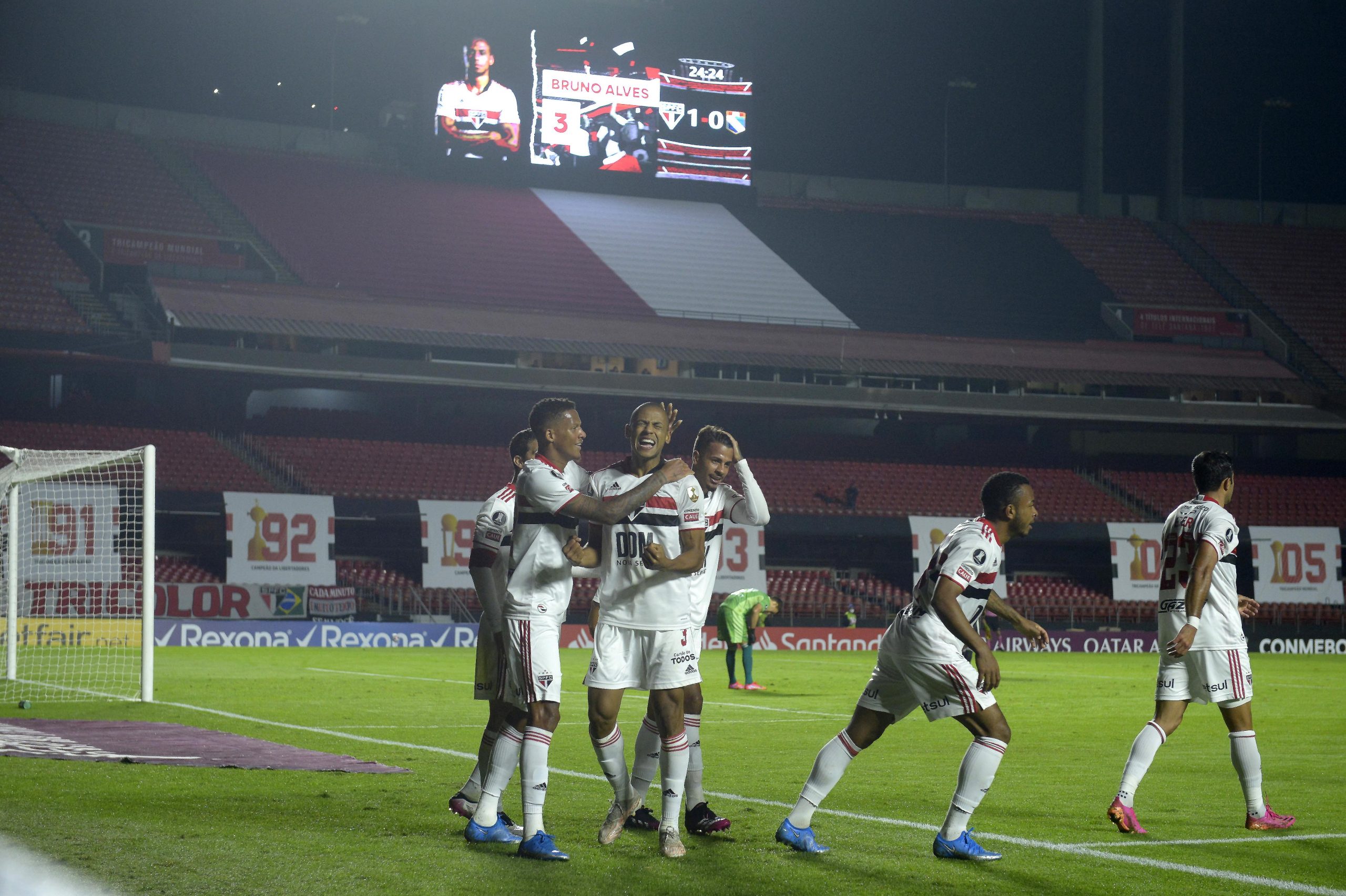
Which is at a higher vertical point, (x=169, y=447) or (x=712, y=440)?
(x=169, y=447)

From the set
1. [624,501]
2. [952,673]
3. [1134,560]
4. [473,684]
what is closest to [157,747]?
[624,501]

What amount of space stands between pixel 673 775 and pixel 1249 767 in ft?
11.3

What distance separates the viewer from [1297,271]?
180ft

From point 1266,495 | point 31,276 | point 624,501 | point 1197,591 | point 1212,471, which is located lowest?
point 1197,591

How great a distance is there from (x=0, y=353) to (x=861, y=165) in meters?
33.1

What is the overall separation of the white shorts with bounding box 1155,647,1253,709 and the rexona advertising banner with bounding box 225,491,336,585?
28.8 m

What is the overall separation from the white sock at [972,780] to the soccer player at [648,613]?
1.34 meters

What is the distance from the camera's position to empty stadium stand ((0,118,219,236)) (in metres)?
44.2

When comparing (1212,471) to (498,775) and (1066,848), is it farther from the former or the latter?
(498,775)

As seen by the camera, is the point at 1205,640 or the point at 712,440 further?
the point at 1205,640

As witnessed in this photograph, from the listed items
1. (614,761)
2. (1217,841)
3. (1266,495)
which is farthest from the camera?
(1266,495)

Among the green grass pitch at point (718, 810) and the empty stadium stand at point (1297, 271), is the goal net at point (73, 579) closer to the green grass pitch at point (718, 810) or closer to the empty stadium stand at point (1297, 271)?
the green grass pitch at point (718, 810)

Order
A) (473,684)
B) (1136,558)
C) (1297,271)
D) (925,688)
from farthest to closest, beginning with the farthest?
(1297,271) < (1136,558) < (473,684) < (925,688)

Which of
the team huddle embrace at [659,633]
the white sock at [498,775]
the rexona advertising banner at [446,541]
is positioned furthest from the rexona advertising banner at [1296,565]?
the white sock at [498,775]
